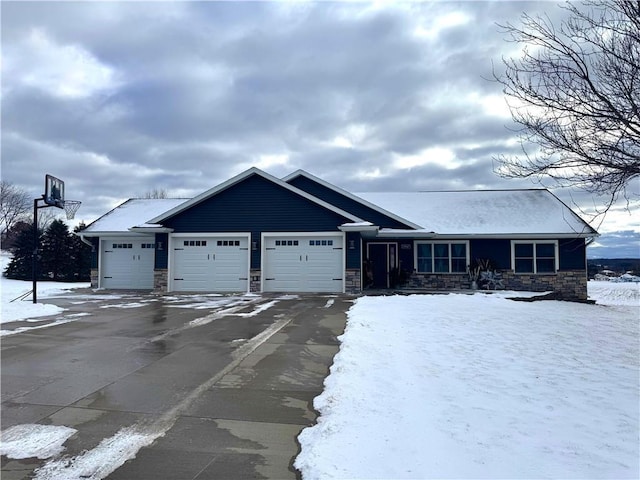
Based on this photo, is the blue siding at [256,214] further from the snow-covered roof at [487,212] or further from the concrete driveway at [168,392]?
the concrete driveway at [168,392]

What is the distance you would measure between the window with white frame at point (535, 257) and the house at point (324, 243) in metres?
0.04

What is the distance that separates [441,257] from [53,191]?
14509 millimetres

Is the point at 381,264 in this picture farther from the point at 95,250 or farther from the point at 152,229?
the point at 95,250

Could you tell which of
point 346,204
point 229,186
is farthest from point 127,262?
point 346,204

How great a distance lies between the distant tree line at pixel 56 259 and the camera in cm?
2623

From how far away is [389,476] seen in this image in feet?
10.2

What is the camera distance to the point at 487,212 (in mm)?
20109

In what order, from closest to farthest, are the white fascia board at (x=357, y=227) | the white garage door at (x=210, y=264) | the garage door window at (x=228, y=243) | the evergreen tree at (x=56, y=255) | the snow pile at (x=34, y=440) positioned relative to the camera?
1. the snow pile at (x=34, y=440)
2. the white fascia board at (x=357, y=227)
3. the white garage door at (x=210, y=264)
4. the garage door window at (x=228, y=243)
5. the evergreen tree at (x=56, y=255)

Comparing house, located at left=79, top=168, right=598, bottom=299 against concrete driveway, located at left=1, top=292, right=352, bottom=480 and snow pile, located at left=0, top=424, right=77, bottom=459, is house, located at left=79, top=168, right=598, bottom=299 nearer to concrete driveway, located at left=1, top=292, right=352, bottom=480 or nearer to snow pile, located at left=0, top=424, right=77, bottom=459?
concrete driveway, located at left=1, top=292, right=352, bottom=480

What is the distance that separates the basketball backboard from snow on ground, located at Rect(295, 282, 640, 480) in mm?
10233

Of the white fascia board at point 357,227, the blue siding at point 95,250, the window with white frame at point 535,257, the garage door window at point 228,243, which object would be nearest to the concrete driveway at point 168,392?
the white fascia board at point 357,227

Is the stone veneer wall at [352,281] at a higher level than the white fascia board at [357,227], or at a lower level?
lower

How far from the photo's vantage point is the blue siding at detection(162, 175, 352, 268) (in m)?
16.8

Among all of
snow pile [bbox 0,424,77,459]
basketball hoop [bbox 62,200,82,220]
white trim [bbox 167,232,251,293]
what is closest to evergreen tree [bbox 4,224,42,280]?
basketball hoop [bbox 62,200,82,220]
